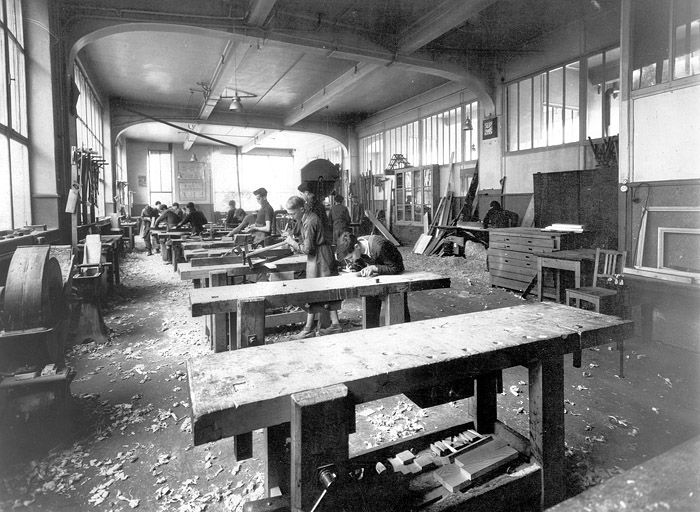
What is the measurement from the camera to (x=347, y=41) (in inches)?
316

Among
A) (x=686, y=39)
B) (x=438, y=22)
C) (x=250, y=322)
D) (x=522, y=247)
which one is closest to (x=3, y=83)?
(x=250, y=322)

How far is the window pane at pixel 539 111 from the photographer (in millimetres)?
8250

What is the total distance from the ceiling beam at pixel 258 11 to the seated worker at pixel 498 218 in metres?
5.42

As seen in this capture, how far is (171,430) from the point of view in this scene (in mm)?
2902

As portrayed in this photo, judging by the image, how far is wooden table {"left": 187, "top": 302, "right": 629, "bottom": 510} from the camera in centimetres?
151

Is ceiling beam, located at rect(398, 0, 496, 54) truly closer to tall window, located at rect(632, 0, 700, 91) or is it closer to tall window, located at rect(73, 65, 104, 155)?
tall window, located at rect(632, 0, 700, 91)

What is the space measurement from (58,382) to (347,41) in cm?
730

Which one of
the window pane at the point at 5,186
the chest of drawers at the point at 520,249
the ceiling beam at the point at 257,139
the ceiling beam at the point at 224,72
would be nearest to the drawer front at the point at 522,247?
the chest of drawers at the point at 520,249

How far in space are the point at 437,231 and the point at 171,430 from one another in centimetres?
901

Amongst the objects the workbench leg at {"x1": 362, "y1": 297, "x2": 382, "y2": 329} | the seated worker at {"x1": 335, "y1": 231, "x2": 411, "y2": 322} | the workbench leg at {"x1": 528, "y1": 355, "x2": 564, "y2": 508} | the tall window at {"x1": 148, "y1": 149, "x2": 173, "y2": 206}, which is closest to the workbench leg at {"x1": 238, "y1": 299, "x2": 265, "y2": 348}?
the seated worker at {"x1": 335, "y1": 231, "x2": 411, "y2": 322}

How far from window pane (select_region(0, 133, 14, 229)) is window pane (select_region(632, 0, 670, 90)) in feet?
22.3

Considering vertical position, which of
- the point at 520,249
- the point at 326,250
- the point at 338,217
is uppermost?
the point at 338,217

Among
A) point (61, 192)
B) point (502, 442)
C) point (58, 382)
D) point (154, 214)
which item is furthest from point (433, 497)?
point (154, 214)

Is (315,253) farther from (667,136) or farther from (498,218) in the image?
(498,218)
